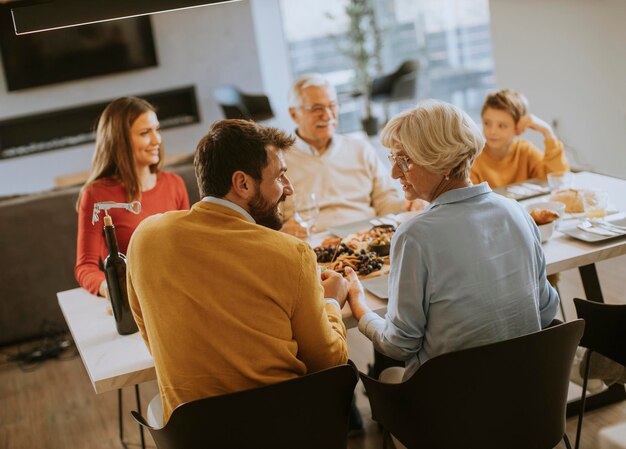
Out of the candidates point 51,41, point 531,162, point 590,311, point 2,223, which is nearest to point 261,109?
point 51,41

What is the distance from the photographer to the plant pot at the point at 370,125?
8.49 meters

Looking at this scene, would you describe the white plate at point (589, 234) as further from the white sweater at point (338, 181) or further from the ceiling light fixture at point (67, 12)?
the ceiling light fixture at point (67, 12)

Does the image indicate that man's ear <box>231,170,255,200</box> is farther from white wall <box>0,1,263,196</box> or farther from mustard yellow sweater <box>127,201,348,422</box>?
white wall <box>0,1,263,196</box>

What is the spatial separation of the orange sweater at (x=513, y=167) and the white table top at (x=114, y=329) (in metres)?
0.56

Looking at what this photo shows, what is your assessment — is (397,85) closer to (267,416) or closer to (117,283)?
(117,283)

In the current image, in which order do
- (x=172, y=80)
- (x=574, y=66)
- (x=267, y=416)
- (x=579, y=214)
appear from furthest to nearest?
(x=172, y=80) → (x=574, y=66) → (x=579, y=214) → (x=267, y=416)

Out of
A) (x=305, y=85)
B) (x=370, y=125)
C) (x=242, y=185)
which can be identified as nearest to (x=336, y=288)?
(x=242, y=185)

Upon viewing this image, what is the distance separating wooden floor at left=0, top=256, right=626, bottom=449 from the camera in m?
2.90

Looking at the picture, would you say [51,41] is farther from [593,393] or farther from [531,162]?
[593,393]

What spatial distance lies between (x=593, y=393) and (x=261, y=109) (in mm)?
5430

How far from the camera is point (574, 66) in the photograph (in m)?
5.70

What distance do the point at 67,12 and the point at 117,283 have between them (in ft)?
2.47

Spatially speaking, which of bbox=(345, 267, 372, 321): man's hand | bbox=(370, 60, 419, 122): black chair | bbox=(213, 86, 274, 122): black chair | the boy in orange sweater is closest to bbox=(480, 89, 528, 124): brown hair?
the boy in orange sweater

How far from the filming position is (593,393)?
289cm
